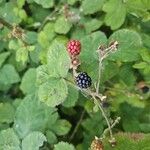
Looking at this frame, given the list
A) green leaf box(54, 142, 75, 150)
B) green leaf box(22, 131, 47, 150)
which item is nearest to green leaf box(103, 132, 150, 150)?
green leaf box(54, 142, 75, 150)

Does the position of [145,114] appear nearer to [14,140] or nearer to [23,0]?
[14,140]

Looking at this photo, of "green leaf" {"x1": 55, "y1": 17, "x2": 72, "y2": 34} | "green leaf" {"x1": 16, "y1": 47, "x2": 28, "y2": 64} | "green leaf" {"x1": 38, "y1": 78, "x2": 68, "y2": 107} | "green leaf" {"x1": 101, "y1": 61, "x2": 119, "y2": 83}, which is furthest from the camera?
"green leaf" {"x1": 55, "y1": 17, "x2": 72, "y2": 34}

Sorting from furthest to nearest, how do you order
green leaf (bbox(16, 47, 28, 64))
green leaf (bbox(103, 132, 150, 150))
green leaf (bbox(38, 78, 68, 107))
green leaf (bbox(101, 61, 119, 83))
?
green leaf (bbox(16, 47, 28, 64)) < green leaf (bbox(101, 61, 119, 83)) < green leaf (bbox(103, 132, 150, 150)) < green leaf (bbox(38, 78, 68, 107))

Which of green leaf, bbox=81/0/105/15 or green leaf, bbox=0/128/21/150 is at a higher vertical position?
green leaf, bbox=81/0/105/15

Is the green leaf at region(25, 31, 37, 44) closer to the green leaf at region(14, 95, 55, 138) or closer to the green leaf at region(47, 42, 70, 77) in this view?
the green leaf at region(14, 95, 55, 138)

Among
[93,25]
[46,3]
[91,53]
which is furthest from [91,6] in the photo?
[91,53]

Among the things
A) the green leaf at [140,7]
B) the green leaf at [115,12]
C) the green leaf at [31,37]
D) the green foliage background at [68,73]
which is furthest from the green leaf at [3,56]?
the green leaf at [140,7]

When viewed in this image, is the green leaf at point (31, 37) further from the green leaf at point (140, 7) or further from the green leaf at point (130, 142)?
the green leaf at point (130, 142)
